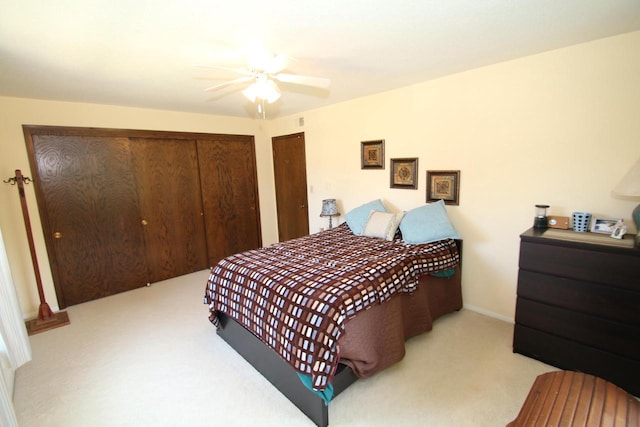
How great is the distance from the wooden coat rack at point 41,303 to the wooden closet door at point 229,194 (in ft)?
6.07

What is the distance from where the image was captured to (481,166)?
9.00 ft

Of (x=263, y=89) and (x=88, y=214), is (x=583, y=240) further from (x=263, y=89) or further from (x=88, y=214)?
(x=88, y=214)

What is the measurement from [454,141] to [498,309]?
1.69 metres

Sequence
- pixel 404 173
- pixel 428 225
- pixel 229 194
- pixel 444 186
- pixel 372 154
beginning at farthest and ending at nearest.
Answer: pixel 229 194 → pixel 372 154 → pixel 404 173 → pixel 444 186 → pixel 428 225

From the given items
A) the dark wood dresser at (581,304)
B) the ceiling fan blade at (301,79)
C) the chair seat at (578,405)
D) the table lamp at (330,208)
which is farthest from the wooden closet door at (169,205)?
the chair seat at (578,405)

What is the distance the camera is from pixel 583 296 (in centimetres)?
192

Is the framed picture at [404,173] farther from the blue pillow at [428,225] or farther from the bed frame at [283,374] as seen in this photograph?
the bed frame at [283,374]

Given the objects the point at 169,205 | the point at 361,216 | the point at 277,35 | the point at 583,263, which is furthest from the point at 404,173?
the point at 169,205

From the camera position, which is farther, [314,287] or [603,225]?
[603,225]

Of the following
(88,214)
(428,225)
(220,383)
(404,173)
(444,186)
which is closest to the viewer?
(220,383)

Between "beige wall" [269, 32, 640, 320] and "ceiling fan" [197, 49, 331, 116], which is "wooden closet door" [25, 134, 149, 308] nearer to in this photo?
"ceiling fan" [197, 49, 331, 116]

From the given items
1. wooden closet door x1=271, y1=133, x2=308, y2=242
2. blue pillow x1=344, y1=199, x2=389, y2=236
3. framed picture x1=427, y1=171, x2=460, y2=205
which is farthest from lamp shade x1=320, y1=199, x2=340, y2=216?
framed picture x1=427, y1=171, x2=460, y2=205

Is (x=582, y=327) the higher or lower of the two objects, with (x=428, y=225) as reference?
lower

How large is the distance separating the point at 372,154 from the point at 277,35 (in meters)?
2.05
